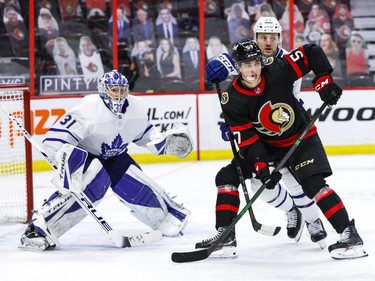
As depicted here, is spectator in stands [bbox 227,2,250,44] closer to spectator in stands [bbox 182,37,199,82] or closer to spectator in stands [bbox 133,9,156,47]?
spectator in stands [bbox 182,37,199,82]

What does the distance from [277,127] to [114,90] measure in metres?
0.83

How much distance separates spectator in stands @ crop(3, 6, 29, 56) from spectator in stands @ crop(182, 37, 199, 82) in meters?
1.40

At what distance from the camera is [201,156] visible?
7840mm

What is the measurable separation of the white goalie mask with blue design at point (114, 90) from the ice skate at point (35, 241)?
Answer: 2.12 ft

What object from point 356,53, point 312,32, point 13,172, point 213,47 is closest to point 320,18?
point 312,32

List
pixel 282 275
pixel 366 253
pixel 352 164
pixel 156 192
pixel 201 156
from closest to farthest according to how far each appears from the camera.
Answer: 1. pixel 282 275
2. pixel 366 253
3. pixel 156 192
4. pixel 352 164
5. pixel 201 156

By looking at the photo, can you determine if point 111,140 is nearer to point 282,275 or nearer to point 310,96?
point 282,275

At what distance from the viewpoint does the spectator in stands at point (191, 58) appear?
318 inches

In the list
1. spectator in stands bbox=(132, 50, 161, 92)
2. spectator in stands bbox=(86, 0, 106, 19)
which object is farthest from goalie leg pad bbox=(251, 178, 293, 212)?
spectator in stands bbox=(86, 0, 106, 19)

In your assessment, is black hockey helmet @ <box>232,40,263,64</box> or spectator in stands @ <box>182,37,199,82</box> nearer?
black hockey helmet @ <box>232,40,263,64</box>

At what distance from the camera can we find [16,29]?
24.9 ft

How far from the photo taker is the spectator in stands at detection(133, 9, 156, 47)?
812 cm

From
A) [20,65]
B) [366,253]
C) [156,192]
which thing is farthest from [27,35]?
[366,253]

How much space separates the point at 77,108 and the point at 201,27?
3975 mm
